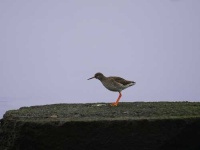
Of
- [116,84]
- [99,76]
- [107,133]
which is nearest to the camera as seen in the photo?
[107,133]

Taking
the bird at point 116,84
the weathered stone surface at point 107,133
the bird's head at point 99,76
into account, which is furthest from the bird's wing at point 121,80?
the weathered stone surface at point 107,133

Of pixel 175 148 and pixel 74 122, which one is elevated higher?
pixel 74 122

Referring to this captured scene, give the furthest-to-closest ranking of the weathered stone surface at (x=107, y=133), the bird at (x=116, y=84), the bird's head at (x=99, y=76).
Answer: the bird's head at (x=99, y=76) < the bird at (x=116, y=84) < the weathered stone surface at (x=107, y=133)

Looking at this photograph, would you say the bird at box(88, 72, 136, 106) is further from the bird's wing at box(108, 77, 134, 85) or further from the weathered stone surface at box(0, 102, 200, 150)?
the weathered stone surface at box(0, 102, 200, 150)

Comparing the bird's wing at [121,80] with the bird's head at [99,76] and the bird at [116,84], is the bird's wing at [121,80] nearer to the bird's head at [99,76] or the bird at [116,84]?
the bird at [116,84]

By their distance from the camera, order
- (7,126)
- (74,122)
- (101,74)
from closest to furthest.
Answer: (74,122)
(7,126)
(101,74)

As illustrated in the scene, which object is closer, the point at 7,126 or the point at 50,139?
the point at 50,139

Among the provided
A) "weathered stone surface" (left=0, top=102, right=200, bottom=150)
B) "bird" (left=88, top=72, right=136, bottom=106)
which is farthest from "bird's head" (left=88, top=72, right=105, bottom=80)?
"weathered stone surface" (left=0, top=102, right=200, bottom=150)

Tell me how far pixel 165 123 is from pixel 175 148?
1.45ft

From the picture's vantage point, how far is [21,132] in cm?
529

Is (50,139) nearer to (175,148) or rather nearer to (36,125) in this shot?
(36,125)

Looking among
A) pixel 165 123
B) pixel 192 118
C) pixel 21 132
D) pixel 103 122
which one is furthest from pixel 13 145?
pixel 192 118

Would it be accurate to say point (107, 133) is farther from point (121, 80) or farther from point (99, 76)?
point (99, 76)

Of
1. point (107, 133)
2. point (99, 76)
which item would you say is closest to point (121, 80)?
point (99, 76)
